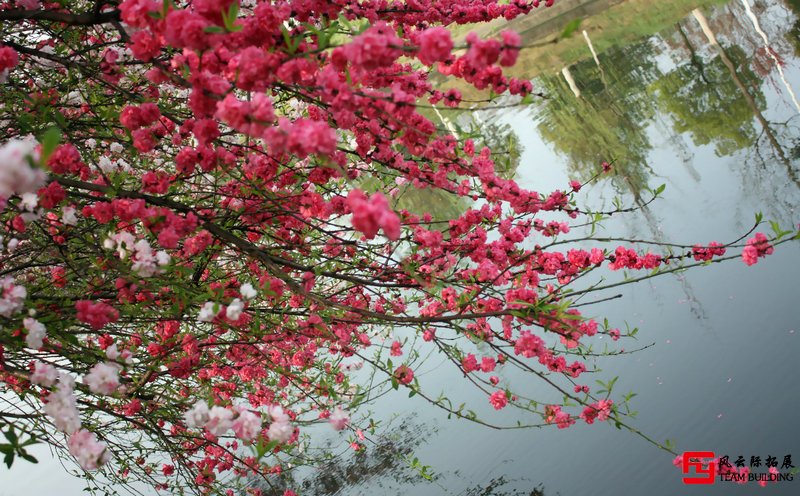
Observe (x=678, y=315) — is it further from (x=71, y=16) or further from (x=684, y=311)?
(x=71, y=16)

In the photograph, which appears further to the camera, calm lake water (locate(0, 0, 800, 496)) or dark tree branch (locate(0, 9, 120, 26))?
calm lake water (locate(0, 0, 800, 496))

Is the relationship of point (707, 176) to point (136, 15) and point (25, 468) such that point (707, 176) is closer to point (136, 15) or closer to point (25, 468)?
point (136, 15)

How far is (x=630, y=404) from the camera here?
6.25 m

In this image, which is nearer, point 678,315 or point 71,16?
point 71,16

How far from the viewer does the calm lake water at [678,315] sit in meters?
5.66

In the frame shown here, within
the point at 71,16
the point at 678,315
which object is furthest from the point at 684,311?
the point at 71,16

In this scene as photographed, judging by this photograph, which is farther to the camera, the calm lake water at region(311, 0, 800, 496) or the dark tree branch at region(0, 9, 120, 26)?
the calm lake water at region(311, 0, 800, 496)

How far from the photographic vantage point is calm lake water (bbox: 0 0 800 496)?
5.66 metres

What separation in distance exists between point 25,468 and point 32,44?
1322 cm

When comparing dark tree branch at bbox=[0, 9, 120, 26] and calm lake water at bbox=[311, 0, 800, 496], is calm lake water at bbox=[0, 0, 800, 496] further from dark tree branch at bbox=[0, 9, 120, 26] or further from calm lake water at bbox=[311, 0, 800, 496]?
dark tree branch at bbox=[0, 9, 120, 26]

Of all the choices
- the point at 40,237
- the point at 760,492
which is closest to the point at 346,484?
the point at 760,492

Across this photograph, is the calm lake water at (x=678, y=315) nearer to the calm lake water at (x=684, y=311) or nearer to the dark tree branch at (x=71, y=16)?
the calm lake water at (x=684, y=311)

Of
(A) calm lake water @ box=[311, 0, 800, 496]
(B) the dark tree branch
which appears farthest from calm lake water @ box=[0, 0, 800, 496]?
(B) the dark tree branch

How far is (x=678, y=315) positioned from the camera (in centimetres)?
712
